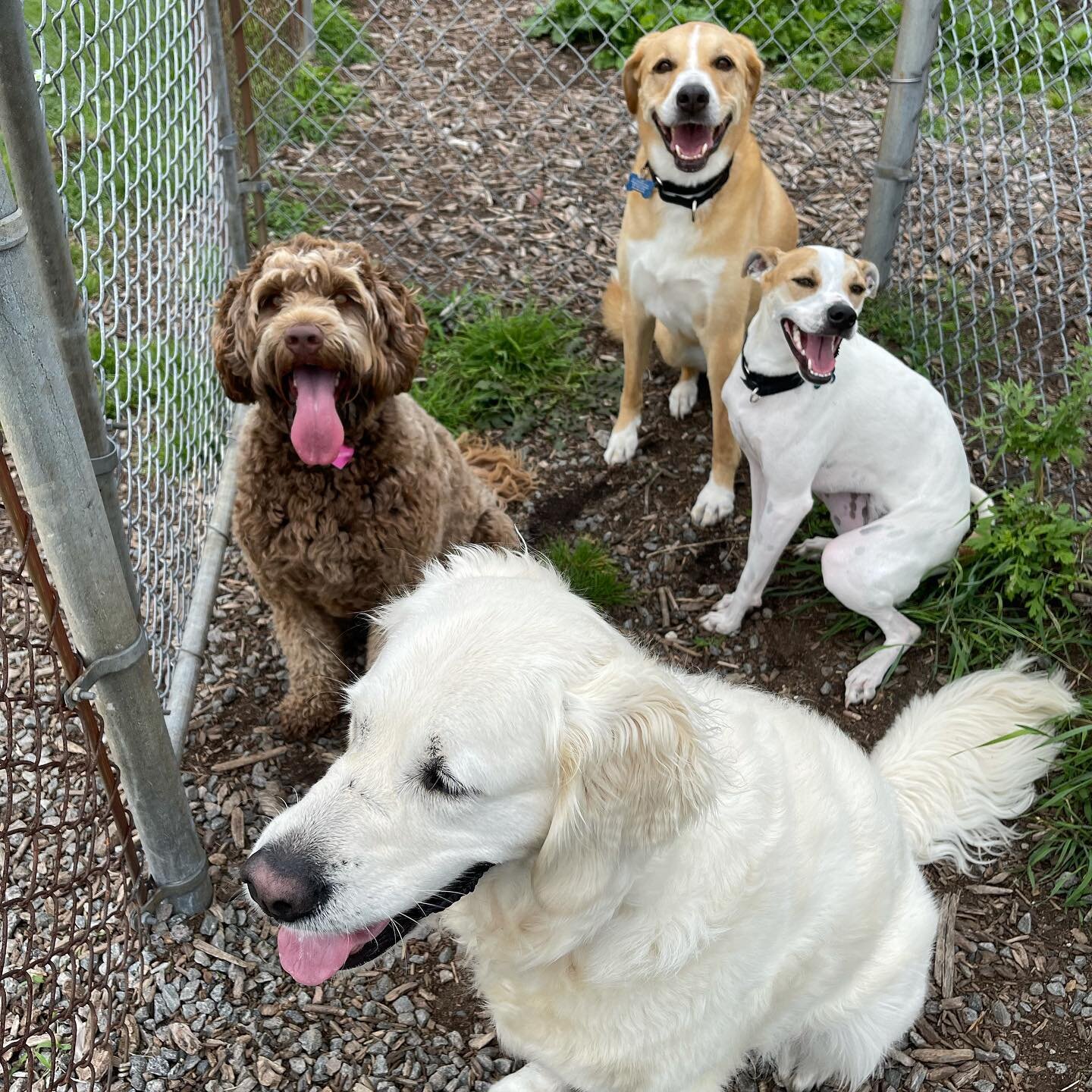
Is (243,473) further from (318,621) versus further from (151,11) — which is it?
(151,11)

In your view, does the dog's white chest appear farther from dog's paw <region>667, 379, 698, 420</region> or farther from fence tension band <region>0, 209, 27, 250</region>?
fence tension band <region>0, 209, 27, 250</region>

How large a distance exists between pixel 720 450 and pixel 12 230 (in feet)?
8.49

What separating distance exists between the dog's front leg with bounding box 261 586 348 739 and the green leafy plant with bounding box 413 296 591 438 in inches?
52.6

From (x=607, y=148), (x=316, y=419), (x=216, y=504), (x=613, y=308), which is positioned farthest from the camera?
(x=607, y=148)

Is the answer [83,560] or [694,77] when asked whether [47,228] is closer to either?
[83,560]

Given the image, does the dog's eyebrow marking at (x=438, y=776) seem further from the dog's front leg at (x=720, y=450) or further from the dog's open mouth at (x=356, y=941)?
the dog's front leg at (x=720, y=450)

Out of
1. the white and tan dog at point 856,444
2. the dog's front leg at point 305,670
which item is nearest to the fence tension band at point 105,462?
the dog's front leg at point 305,670

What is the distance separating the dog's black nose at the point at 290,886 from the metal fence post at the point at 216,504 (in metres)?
1.27

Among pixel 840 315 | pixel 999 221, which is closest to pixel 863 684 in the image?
pixel 840 315

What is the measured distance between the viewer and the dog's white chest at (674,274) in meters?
3.39

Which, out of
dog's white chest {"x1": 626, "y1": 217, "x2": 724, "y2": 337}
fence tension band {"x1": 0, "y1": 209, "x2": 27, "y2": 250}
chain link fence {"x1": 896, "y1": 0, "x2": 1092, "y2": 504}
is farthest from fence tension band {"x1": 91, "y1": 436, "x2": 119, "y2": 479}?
chain link fence {"x1": 896, "y1": 0, "x2": 1092, "y2": 504}

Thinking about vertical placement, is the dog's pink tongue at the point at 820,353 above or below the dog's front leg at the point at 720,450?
above

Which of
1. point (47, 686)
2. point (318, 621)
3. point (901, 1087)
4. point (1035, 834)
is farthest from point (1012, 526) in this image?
point (47, 686)

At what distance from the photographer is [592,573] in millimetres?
3375
